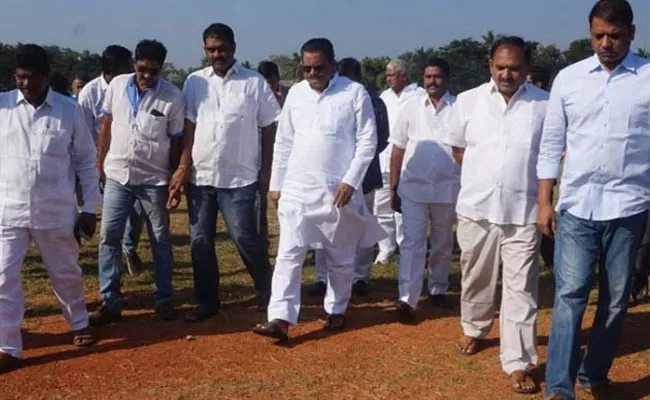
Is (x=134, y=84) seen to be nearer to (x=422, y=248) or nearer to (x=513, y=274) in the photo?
(x=422, y=248)

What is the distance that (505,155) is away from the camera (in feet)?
15.9

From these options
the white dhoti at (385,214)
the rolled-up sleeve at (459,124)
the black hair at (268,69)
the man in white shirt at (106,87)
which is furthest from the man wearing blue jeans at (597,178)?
the black hair at (268,69)

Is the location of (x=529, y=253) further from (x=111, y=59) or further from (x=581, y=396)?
(x=111, y=59)

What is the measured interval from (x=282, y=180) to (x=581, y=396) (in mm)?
2595

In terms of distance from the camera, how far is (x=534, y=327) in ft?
15.9

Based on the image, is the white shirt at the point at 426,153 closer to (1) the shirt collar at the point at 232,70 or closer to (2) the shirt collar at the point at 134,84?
(1) the shirt collar at the point at 232,70

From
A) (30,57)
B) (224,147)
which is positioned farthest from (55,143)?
(224,147)

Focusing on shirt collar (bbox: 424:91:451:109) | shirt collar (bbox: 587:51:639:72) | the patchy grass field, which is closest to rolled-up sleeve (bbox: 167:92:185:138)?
the patchy grass field

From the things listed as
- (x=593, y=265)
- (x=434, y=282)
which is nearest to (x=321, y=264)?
(x=434, y=282)

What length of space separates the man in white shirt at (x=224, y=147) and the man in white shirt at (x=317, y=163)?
310 mm

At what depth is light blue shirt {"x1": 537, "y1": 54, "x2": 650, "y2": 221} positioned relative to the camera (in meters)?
4.08

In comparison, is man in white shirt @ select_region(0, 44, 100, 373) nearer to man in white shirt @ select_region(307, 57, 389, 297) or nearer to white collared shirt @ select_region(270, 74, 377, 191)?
white collared shirt @ select_region(270, 74, 377, 191)

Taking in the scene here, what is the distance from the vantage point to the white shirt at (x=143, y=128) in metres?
6.00

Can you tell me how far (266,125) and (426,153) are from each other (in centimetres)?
134
